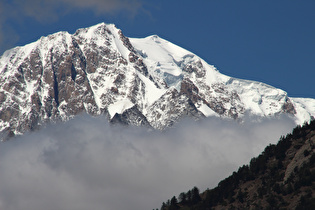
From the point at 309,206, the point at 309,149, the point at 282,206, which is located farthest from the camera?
A: the point at 309,149

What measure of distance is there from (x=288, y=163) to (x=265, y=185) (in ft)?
31.8

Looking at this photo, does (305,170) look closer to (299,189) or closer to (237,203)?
(299,189)

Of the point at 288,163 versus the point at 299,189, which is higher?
the point at 288,163

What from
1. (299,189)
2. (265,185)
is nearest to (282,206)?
(299,189)

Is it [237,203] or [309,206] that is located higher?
[237,203]

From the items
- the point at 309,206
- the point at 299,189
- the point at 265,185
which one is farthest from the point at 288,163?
the point at 309,206

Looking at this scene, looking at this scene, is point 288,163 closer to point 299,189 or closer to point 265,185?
point 265,185

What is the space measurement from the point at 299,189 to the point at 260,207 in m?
10.7

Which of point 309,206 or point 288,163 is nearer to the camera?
point 309,206

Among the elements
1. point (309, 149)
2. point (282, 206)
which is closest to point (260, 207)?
point (282, 206)

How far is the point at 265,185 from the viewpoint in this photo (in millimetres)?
194000

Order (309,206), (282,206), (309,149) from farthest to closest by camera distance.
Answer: (309,149), (282,206), (309,206)

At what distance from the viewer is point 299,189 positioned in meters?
177

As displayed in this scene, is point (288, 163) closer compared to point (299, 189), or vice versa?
point (299, 189)
